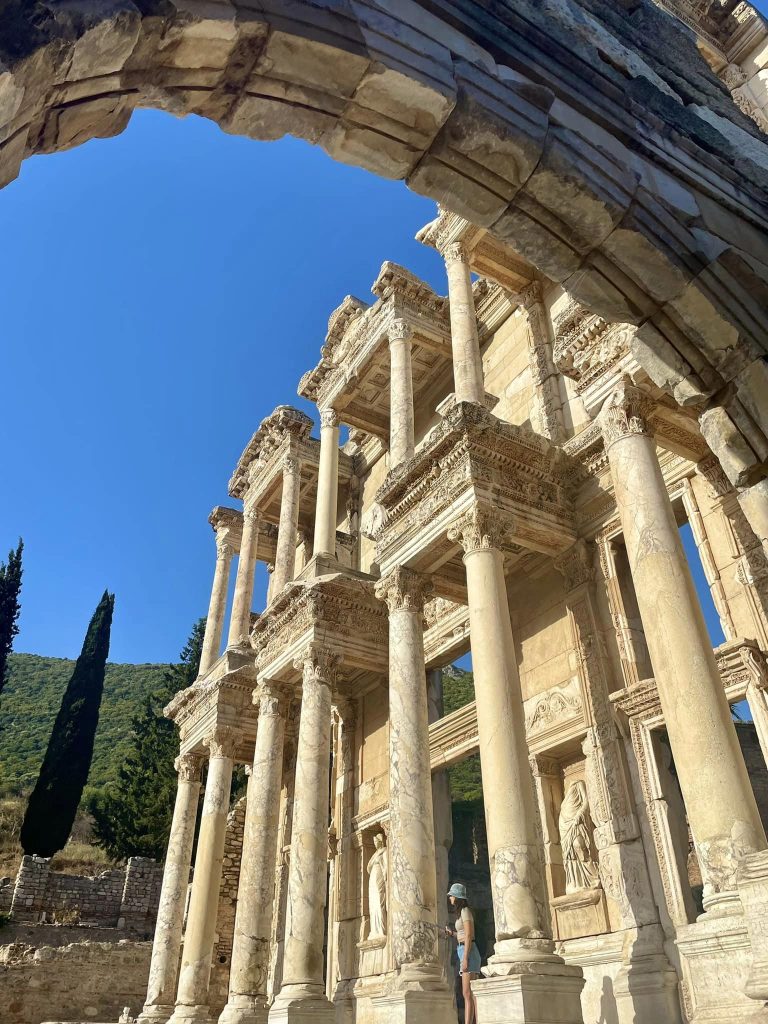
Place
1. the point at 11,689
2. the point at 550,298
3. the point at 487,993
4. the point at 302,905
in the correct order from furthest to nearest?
the point at 11,689
the point at 550,298
the point at 302,905
the point at 487,993

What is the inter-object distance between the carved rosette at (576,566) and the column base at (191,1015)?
10766 millimetres

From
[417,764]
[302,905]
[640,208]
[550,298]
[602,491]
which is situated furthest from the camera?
[550,298]

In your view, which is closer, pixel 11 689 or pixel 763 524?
Answer: pixel 763 524

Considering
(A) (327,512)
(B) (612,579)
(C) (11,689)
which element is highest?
(C) (11,689)

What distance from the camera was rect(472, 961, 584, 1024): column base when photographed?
710 centimetres

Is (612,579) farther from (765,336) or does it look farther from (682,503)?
(765,336)

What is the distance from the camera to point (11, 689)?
6066 cm

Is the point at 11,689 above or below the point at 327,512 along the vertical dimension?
above

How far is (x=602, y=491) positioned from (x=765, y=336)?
600 centimetres

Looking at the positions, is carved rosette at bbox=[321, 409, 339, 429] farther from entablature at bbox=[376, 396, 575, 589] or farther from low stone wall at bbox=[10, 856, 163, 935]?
low stone wall at bbox=[10, 856, 163, 935]

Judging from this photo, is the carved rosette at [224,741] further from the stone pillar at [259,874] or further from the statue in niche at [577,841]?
the statue in niche at [577,841]

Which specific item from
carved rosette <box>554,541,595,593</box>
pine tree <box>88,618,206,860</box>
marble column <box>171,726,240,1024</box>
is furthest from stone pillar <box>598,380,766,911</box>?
pine tree <box>88,618,206,860</box>

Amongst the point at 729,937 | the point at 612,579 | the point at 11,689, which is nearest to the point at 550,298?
the point at 612,579

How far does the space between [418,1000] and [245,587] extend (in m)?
12.0
